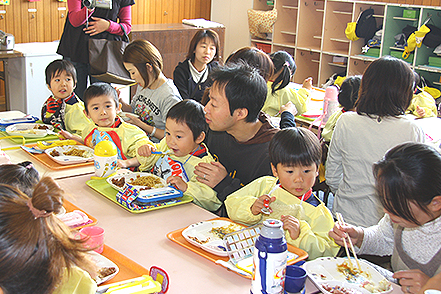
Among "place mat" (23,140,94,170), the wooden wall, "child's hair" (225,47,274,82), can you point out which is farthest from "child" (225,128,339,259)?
the wooden wall

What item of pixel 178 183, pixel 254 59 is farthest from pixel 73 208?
pixel 254 59

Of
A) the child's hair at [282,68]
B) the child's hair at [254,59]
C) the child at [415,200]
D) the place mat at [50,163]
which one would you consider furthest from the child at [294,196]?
the child's hair at [282,68]

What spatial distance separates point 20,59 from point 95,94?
259cm

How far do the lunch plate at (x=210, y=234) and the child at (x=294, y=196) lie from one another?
56mm

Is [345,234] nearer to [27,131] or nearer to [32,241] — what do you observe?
[32,241]

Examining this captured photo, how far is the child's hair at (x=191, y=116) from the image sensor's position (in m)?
1.94

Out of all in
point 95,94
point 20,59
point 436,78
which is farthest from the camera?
point 436,78

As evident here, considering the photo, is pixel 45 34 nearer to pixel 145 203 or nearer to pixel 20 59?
pixel 20 59

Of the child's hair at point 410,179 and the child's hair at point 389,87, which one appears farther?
the child's hair at point 389,87

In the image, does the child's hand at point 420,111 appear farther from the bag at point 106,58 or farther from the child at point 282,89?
the bag at point 106,58

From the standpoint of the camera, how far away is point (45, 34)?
539cm

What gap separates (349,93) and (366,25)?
271cm

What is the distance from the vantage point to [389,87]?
2.03m

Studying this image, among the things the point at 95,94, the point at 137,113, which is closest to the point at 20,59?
the point at 137,113
